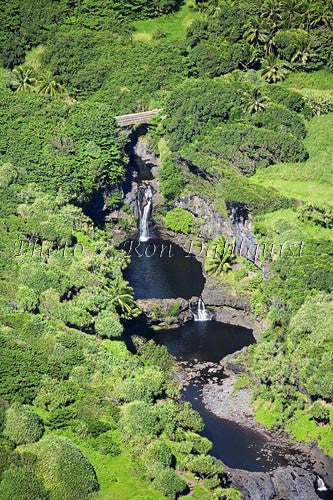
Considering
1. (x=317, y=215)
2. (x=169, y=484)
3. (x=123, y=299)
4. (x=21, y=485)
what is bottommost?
(x=123, y=299)

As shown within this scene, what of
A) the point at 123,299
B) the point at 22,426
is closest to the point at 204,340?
the point at 123,299

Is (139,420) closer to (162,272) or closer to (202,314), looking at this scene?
(202,314)

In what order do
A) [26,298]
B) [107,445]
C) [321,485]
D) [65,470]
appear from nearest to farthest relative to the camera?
1. [65,470]
2. [107,445]
3. [321,485]
4. [26,298]

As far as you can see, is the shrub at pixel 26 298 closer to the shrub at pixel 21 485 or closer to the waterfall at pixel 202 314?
the waterfall at pixel 202 314

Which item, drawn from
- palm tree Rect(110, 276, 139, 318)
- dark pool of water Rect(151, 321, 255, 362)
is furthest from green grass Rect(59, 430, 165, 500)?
dark pool of water Rect(151, 321, 255, 362)

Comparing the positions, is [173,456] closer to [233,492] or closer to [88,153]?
[233,492]
